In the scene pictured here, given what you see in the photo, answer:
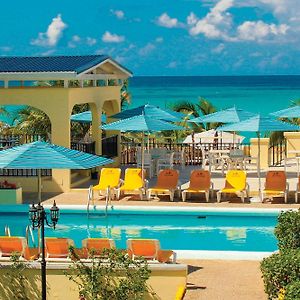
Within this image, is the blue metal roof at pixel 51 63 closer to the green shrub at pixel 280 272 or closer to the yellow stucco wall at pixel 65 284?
the yellow stucco wall at pixel 65 284

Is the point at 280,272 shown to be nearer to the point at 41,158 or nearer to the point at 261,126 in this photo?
the point at 41,158

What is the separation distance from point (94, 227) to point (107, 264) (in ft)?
21.7

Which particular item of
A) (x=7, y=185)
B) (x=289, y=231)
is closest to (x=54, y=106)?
(x=7, y=185)

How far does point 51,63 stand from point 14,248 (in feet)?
36.7

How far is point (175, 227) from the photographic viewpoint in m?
20.1

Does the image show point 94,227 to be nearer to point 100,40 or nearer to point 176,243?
point 176,243

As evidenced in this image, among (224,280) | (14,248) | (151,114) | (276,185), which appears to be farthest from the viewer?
(151,114)

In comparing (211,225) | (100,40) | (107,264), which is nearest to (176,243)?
(211,225)

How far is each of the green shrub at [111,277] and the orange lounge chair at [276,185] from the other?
8.56 metres

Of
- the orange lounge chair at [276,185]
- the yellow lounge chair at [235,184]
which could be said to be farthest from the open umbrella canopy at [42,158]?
the orange lounge chair at [276,185]

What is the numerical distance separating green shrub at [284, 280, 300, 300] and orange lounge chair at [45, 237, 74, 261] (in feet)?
16.9

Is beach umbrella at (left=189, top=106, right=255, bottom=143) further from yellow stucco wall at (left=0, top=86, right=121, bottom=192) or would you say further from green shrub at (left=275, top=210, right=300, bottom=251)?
green shrub at (left=275, top=210, right=300, bottom=251)

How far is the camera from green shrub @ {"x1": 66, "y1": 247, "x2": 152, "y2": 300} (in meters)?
13.1

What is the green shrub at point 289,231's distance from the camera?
13727mm
